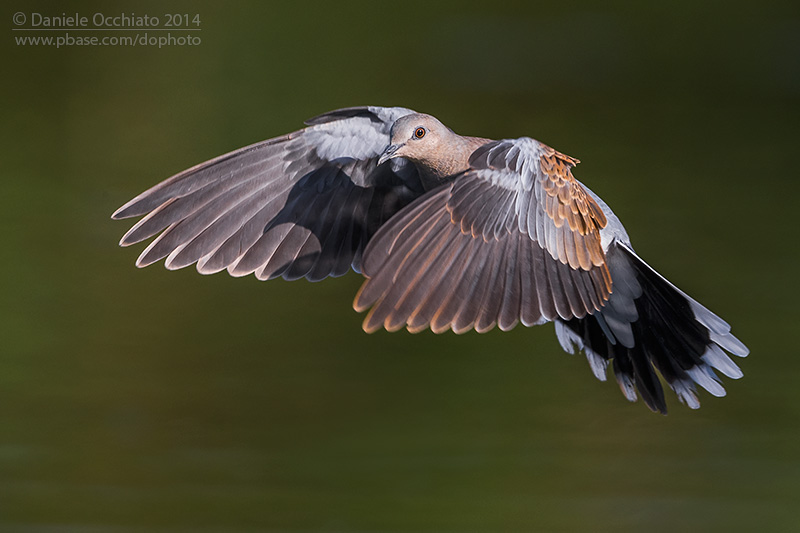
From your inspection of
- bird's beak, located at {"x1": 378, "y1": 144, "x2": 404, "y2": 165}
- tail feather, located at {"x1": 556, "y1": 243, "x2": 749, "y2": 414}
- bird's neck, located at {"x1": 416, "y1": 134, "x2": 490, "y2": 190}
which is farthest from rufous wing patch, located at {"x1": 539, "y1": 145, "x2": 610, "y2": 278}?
bird's beak, located at {"x1": 378, "y1": 144, "x2": 404, "y2": 165}

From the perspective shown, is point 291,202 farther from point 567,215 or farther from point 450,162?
point 567,215

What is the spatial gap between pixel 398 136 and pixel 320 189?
59cm

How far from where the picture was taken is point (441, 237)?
12.8ft

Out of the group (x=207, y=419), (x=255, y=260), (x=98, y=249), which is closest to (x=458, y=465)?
(x=207, y=419)

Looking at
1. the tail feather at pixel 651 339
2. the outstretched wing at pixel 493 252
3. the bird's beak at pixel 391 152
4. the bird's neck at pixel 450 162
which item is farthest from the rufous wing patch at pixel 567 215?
the bird's beak at pixel 391 152

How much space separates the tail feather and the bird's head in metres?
0.79

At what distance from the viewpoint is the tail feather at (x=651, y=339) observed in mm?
4504

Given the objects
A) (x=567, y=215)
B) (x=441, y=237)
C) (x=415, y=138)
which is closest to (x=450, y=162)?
(x=415, y=138)

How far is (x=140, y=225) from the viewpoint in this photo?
15.2 feet

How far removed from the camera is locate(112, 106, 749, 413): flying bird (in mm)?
3865

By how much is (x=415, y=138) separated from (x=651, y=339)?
4.09 ft

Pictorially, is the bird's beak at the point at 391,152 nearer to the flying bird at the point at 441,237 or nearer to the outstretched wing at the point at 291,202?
the flying bird at the point at 441,237

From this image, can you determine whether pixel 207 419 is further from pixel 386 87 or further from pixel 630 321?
pixel 386 87

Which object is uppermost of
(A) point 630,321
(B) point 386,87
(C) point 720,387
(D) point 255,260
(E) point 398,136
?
(B) point 386,87
